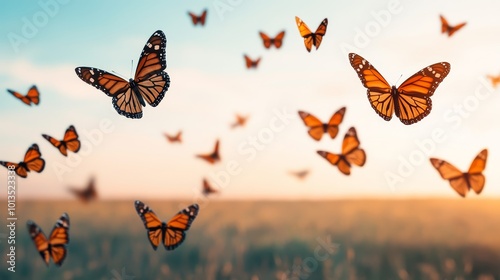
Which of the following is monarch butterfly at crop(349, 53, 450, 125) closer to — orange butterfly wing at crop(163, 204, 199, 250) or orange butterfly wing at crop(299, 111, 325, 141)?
orange butterfly wing at crop(299, 111, 325, 141)

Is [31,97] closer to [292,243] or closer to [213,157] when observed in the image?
[213,157]

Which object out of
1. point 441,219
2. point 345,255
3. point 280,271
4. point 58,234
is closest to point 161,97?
point 58,234

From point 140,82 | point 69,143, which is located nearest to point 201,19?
point 140,82

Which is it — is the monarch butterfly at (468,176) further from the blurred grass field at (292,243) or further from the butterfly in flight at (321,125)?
the blurred grass field at (292,243)

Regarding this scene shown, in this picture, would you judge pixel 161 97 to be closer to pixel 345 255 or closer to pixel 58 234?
pixel 58 234

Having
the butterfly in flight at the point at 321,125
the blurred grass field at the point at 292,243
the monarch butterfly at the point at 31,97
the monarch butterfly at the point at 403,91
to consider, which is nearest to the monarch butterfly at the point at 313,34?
the monarch butterfly at the point at 403,91

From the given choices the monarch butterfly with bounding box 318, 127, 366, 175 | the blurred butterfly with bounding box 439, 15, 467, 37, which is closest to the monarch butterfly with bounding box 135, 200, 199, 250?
the monarch butterfly with bounding box 318, 127, 366, 175

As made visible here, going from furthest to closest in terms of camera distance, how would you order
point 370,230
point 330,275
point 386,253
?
point 370,230
point 386,253
point 330,275
